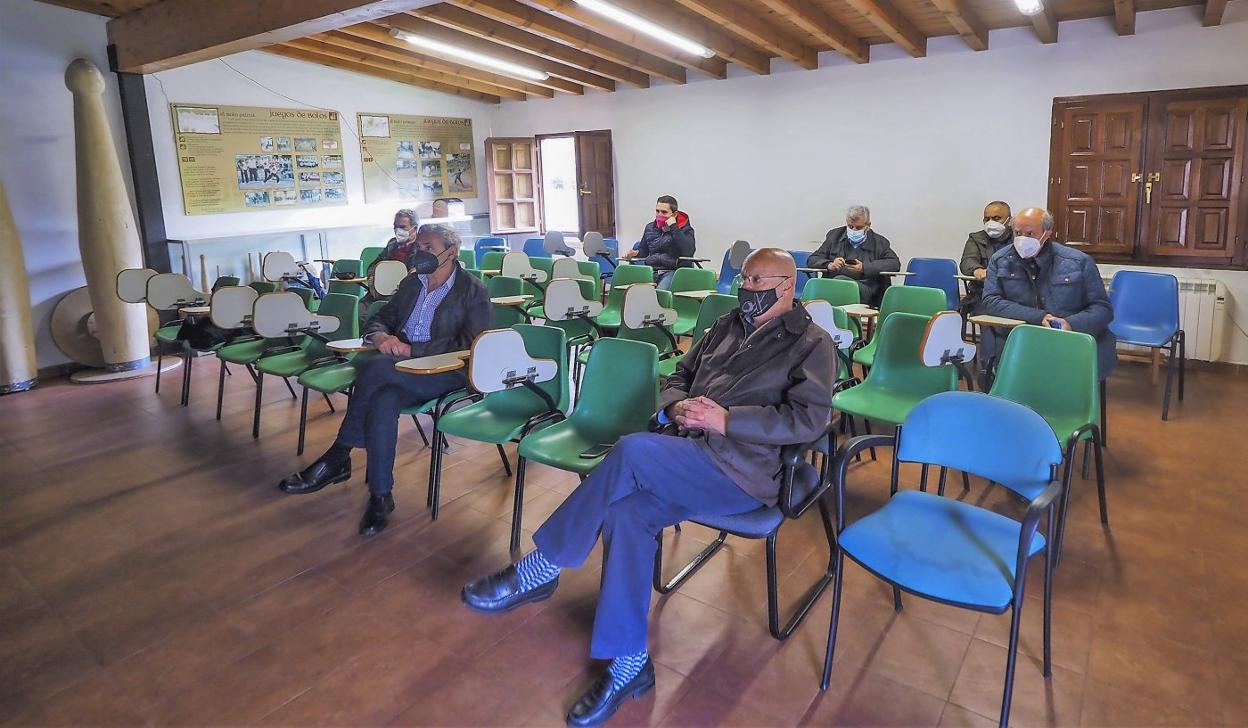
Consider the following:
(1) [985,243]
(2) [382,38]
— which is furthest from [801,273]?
(2) [382,38]

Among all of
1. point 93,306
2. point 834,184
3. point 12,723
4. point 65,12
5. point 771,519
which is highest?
point 65,12

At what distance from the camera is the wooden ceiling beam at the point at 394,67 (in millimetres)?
7688

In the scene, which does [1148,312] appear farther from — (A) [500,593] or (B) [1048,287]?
(A) [500,593]

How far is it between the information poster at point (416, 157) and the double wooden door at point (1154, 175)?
22.3ft

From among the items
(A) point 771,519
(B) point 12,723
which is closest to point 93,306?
(B) point 12,723

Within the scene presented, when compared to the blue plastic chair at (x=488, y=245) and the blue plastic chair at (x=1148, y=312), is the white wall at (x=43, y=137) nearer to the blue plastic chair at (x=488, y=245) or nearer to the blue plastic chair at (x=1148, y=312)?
the blue plastic chair at (x=488, y=245)

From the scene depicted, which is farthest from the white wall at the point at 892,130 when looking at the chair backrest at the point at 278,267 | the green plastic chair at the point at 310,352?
the green plastic chair at the point at 310,352

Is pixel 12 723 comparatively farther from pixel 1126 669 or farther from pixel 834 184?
pixel 834 184

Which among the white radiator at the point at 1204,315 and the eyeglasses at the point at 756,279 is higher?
the eyeglasses at the point at 756,279

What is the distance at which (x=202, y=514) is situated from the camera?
3420mm

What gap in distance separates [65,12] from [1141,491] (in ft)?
26.3

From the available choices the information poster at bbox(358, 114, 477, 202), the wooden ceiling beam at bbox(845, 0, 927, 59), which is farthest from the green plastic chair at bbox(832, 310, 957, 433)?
the information poster at bbox(358, 114, 477, 202)

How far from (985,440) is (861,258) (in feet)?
13.2

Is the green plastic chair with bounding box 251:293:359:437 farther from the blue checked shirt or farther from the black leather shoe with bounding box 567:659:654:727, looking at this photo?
the black leather shoe with bounding box 567:659:654:727
